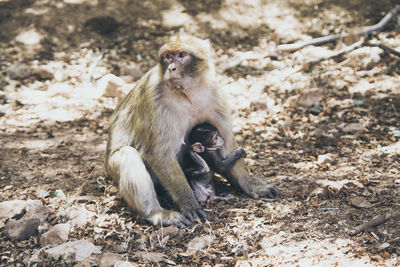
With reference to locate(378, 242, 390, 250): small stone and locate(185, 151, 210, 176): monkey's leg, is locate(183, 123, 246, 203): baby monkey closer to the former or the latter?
locate(185, 151, 210, 176): monkey's leg

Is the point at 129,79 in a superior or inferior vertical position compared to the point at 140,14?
inferior

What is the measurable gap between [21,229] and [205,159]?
1.74 m

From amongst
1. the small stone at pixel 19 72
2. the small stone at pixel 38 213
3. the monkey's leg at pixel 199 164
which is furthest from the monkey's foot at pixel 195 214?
the small stone at pixel 19 72

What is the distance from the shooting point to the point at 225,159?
457 cm

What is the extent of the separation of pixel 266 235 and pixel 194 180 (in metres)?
1.04

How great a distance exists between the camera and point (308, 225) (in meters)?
3.90

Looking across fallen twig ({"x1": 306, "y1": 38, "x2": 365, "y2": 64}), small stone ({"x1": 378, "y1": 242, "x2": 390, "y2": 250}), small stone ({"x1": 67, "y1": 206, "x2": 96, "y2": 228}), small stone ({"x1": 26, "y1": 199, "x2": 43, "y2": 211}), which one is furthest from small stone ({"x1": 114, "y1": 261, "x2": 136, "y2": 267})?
fallen twig ({"x1": 306, "y1": 38, "x2": 365, "y2": 64})

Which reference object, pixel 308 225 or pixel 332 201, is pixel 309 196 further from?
pixel 308 225

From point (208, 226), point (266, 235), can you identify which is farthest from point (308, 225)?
point (208, 226)

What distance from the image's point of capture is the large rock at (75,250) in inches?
141

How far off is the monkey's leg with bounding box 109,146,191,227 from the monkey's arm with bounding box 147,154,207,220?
109 mm

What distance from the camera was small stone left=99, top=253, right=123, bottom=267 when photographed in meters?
3.53

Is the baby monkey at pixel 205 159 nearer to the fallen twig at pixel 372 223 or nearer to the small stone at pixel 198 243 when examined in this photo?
the small stone at pixel 198 243

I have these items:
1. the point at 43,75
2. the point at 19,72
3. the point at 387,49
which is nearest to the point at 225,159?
the point at 387,49
